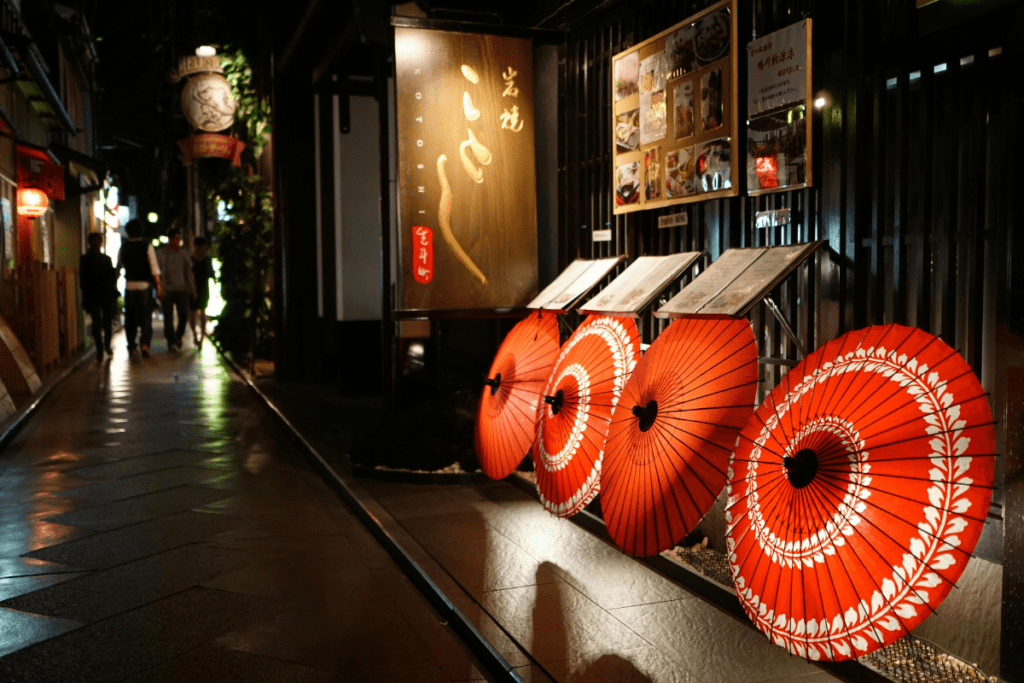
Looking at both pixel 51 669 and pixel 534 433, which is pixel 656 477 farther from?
pixel 51 669

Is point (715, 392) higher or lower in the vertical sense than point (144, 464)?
higher

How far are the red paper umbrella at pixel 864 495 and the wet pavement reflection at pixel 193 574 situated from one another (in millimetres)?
1470

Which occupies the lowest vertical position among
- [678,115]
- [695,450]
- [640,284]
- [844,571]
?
[844,571]

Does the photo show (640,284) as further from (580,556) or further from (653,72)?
(580,556)

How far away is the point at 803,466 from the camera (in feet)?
11.4

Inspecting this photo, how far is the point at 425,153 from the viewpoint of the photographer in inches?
300

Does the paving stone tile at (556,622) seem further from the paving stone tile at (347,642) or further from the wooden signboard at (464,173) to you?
the wooden signboard at (464,173)

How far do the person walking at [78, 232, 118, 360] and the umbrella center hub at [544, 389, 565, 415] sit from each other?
14.1 meters

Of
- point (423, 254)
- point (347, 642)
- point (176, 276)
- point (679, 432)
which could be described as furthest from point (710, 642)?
point (176, 276)

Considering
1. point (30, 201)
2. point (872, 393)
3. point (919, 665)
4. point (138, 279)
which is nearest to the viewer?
point (872, 393)

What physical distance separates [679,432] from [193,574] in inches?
118

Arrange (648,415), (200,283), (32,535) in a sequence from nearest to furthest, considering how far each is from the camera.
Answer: (648,415), (32,535), (200,283)

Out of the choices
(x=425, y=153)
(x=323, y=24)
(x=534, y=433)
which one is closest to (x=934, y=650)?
(x=534, y=433)

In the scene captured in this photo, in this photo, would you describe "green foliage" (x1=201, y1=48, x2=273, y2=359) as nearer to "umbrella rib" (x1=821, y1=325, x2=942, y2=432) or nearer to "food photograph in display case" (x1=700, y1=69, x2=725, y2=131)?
"food photograph in display case" (x1=700, y1=69, x2=725, y2=131)
